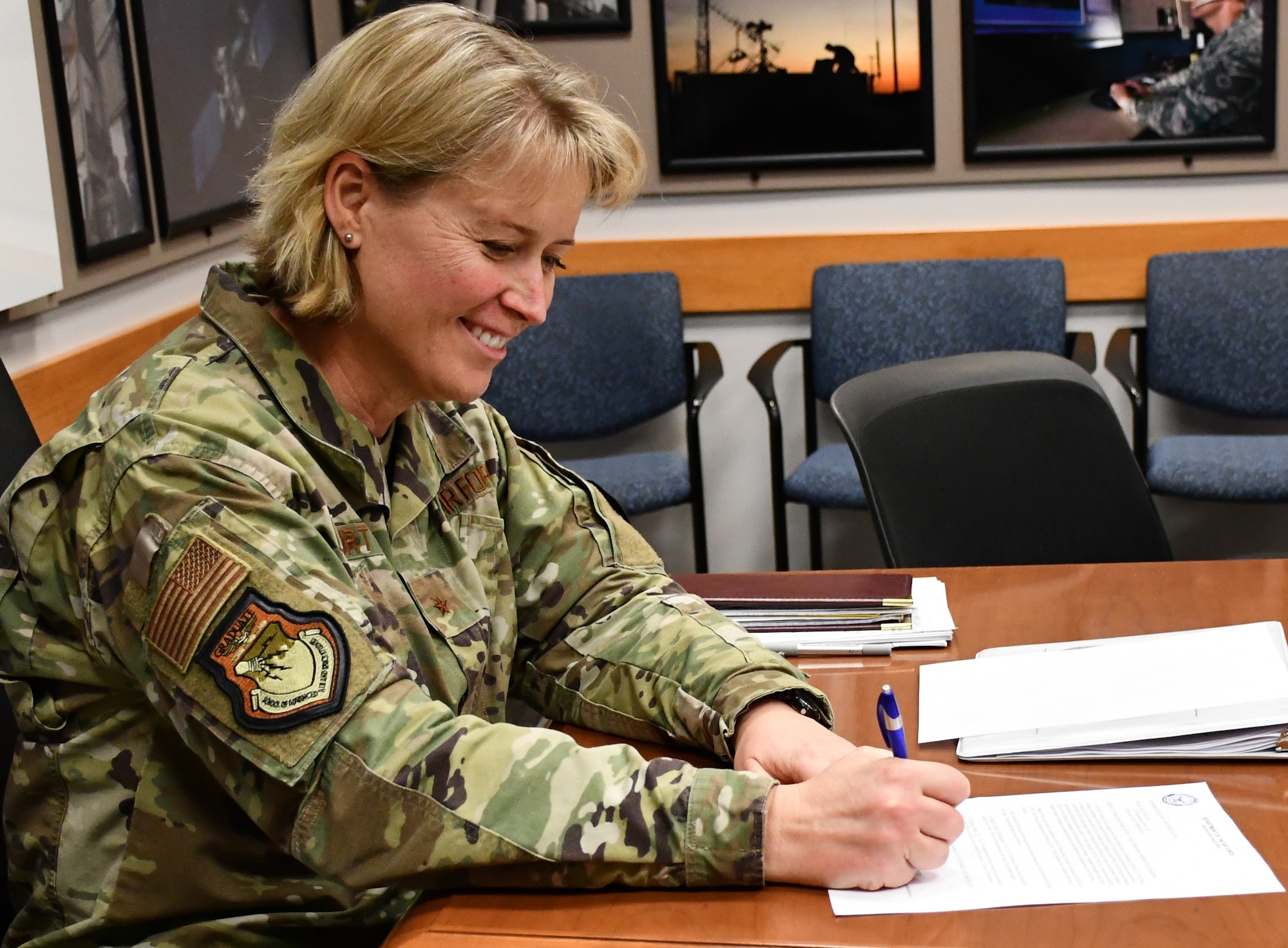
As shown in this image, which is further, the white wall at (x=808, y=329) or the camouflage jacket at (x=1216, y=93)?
the white wall at (x=808, y=329)

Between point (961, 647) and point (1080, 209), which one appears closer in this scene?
point (961, 647)

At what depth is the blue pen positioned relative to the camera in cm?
109

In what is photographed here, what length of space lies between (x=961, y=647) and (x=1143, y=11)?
8.75 feet

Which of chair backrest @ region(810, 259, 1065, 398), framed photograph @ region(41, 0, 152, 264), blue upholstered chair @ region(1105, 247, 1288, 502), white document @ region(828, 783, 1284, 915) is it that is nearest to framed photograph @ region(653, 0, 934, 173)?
chair backrest @ region(810, 259, 1065, 398)

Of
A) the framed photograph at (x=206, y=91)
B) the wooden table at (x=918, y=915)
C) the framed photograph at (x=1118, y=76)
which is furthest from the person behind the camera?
the framed photograph at (x=1118, y=76)

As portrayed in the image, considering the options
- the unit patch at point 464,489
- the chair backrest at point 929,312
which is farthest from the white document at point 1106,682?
the chair backrest at point 929,312

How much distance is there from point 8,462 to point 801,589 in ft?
2.87

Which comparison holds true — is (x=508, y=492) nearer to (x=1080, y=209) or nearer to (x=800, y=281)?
(x=800, y=281)

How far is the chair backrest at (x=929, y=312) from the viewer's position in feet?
11.6

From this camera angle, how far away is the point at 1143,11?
11.5ft

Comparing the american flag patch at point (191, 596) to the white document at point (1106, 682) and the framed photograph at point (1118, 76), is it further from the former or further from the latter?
the framed photograph at point (1118, 76)

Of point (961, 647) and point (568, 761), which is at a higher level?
point (568, 761)

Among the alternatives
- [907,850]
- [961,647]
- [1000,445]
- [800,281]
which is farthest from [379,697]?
[800,281]

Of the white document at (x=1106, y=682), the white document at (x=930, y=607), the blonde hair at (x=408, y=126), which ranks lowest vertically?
the white document at (x=930, y=607)
